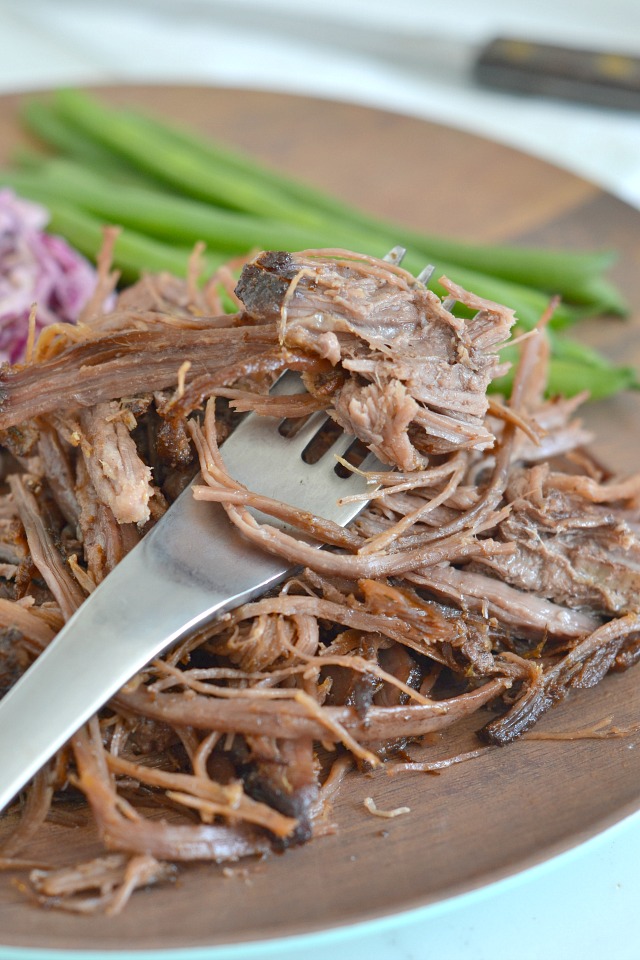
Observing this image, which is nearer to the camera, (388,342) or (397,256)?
(388,342)

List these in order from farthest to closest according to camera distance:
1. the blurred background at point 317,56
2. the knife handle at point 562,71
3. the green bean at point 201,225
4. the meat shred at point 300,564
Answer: the blurred background at point 317,56
the knife handle at point 562,71
the green bean at point 201,225
the meat shred at point 300,564

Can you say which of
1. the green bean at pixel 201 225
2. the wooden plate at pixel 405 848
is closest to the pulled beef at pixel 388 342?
the wooden plate at pixel 405 848

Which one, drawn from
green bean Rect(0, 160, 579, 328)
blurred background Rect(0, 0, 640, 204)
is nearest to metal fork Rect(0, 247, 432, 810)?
green bean Rect(0, 160, 579, 328)

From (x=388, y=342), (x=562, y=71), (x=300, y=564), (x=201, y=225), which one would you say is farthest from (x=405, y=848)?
(x=562, y=71)

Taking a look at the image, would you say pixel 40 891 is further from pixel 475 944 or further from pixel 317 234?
pixel 317 234

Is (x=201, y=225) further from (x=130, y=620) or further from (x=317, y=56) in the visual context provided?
(x=317, y=56)

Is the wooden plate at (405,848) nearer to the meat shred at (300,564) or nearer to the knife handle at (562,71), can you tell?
the meat shred at (300,564)

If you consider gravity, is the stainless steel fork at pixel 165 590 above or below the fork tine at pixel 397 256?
below
